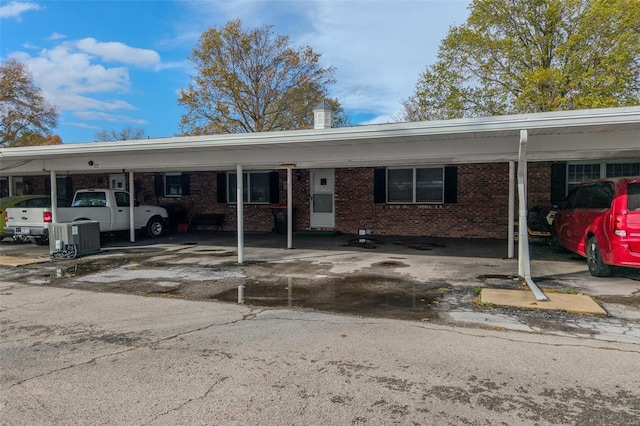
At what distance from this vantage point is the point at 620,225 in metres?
6.86

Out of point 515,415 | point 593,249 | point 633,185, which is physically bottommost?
point 515,415

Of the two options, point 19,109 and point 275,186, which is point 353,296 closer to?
point 275,186

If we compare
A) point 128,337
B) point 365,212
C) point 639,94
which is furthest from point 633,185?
point 639,94

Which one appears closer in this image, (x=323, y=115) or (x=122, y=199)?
(x=323, y=115)

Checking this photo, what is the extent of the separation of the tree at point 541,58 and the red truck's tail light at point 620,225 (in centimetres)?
1083

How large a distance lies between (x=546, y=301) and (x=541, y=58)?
1483 centimetres

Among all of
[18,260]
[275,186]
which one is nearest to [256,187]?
[275,186]

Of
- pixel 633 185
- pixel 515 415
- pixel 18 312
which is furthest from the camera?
pixel 633 185

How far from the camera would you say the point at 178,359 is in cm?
408

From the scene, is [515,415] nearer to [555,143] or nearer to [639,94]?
[555,143]

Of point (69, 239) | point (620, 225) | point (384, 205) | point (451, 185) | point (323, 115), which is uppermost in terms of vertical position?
point (323, 115)

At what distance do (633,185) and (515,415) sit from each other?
19.0 feet

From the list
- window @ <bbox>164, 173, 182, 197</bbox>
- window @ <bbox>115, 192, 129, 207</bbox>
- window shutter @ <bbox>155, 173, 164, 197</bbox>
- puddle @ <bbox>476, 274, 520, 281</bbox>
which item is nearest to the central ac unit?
window @ <bbox>115, 192, 129, 207</bbox>

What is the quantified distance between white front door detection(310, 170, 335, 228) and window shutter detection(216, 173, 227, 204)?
144 inches
